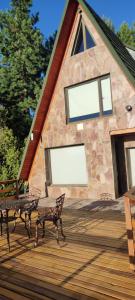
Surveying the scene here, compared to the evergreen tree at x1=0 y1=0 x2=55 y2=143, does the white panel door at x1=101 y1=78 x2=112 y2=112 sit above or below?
below

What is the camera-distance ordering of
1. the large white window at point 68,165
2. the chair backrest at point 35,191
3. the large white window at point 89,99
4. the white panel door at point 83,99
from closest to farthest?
the large white window at point 89,99
the white panel door at point 83,99
the large white window at point 68,165
the chair backrest at point 35,191

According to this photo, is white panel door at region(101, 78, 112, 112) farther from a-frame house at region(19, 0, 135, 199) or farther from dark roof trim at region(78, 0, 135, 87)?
Answer: dark roof trim at region(78, 0, 135, 87)

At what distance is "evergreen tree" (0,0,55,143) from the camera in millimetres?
25875

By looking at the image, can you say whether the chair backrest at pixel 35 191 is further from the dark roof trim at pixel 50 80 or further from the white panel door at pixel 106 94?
the white panel door at pixel 106 94

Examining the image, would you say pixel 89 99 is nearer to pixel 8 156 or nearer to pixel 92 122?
pixel 92 122

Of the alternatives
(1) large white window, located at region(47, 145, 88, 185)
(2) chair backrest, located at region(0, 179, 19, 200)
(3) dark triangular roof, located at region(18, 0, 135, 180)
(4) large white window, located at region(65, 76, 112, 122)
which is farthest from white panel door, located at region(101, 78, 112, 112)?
(2) chair backrest, located at region(0, 179, 19, 200)

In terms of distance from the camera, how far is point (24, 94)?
89.6ft

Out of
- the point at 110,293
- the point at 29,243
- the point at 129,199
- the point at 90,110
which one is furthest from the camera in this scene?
the point at 90,110

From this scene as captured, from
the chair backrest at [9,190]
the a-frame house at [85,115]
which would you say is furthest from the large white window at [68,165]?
the chair backrest at [9,190]

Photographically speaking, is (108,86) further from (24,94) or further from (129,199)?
(24,94)

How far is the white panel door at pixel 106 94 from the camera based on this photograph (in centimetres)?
1256

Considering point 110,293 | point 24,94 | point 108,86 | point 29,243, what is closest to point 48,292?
point 110,293

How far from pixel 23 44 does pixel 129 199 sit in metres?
24.8

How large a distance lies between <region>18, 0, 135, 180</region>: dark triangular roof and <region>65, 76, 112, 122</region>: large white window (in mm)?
1065
